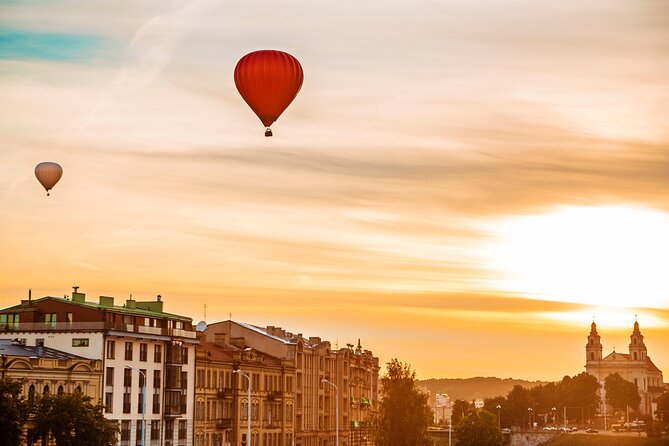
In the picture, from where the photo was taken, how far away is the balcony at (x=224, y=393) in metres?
128

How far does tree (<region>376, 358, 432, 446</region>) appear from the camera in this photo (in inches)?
5418

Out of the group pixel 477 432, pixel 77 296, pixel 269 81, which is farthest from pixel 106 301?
pixel 477 432

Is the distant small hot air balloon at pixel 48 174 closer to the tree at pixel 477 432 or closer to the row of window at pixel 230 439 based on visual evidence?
the row of window at pixel 230 439

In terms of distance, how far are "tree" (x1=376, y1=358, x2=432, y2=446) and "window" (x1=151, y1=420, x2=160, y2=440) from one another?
3208cm

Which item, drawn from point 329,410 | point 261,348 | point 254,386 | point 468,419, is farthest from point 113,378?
point 468,419

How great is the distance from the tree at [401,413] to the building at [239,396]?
40.3 ft

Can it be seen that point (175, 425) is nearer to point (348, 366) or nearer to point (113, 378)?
point (113, 378)

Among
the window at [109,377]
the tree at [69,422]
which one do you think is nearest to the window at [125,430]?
the window at [109,377]

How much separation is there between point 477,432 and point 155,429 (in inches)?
3566

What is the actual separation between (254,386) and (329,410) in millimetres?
27136

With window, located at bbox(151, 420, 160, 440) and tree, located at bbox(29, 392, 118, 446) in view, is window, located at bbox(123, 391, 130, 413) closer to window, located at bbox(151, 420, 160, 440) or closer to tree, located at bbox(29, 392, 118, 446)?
window, located at bbox(151, 420, 160, 440)

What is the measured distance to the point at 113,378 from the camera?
11019 centimetres

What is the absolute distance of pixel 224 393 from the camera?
421 feet

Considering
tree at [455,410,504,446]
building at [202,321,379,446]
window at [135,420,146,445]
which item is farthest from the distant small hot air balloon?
tree at [455,410,504,446]
